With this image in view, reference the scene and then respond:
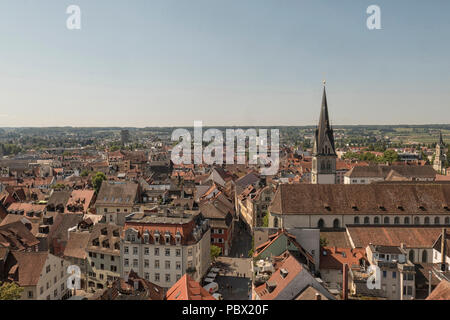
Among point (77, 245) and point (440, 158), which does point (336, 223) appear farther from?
point (440, 158)

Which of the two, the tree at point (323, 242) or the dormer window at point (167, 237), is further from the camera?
the tree at point (323, 242)

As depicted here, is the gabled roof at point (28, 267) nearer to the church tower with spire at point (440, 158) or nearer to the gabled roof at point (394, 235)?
the gabled roof at point (394, 235)

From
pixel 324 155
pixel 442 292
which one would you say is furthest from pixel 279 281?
pixel 324 155

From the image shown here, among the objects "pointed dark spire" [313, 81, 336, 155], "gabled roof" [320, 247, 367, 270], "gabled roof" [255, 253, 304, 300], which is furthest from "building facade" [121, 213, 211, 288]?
"pointed dark spire" [313, 81, 336, 155]

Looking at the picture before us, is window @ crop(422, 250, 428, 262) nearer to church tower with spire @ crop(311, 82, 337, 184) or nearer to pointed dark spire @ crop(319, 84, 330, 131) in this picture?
church tower with spire @ crop(311, 82, 337, 184)

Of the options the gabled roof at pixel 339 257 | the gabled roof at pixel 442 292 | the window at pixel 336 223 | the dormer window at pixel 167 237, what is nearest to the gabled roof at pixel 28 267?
the dormer window at pixel 167 237

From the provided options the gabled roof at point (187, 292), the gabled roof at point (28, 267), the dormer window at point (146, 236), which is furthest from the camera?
the dormer window at point (146, 236)

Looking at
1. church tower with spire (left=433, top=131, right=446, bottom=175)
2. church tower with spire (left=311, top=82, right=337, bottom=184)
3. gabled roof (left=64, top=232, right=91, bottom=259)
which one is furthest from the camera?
church tower with spire (left=433, top=131, right=446, bottom=175)

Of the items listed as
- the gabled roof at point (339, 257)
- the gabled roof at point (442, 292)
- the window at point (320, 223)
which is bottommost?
the gabled roof at point (339, 257)

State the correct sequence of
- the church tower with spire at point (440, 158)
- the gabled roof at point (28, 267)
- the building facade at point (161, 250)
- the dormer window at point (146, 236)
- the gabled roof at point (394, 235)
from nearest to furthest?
the gabled roof at point (28, 267) < the building facade at point (161, 250) < the dormer window at point (146, 236) < the gabled roof at point (394, 235) < the church tower with spire at point (440, 158)

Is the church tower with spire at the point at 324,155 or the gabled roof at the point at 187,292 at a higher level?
the church tower with spire at the point at 324,155

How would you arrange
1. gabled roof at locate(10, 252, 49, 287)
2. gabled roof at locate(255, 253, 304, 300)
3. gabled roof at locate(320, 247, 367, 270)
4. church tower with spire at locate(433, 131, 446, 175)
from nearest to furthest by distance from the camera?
gabled roof at locate(255, 253, 304, 300)
gabled roof at locate(10, 252, 49, 287)
gabled roof at locate(320, 247, 367, 270)
church tower with spire at locate(433, 131, 446, 175)
